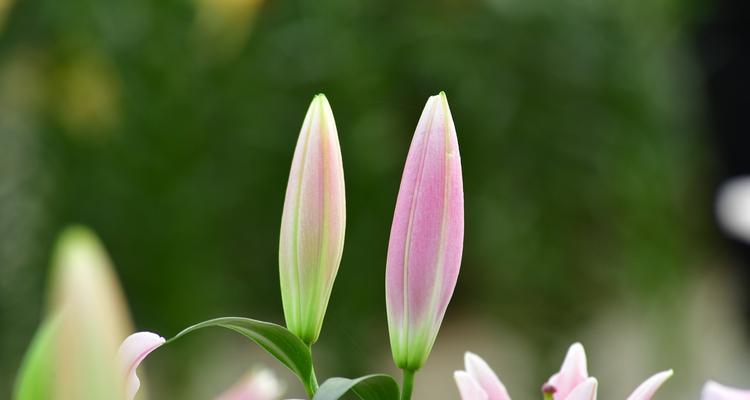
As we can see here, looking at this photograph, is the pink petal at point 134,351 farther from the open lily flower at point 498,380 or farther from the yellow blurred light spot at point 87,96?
the yellow blurred light spot at point 87,96

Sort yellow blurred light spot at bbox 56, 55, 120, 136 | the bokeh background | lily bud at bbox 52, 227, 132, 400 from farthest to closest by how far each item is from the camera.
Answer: the bokeh background < yellow blurred light spot at bbox 56, 55, 120, 136 < lily bud at bbox 52, 227, 132, 400

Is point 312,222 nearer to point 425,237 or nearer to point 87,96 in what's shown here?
point 425,237

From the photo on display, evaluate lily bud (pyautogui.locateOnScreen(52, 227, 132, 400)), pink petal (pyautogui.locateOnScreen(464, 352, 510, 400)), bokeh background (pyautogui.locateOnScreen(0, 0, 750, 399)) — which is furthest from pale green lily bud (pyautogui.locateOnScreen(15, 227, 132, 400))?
bokeh background (pyautogui.locateOnScreen(0, 0, 750, 399))

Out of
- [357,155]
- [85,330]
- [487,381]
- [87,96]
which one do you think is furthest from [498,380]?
[357,155]

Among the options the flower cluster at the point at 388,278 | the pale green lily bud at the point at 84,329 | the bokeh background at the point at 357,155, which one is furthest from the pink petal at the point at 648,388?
the bokeh background at the point at 357,155

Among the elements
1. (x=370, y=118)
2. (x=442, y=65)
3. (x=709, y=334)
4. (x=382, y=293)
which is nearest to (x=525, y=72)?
(x=442, y=65)

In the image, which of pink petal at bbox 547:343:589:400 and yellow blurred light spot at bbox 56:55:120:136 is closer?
pink petal at bbox 547:343:589:400

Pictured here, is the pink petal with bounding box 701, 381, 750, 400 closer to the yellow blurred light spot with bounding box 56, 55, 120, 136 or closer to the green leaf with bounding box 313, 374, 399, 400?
the green leaf with bounding box 313, 374, 399, 400
